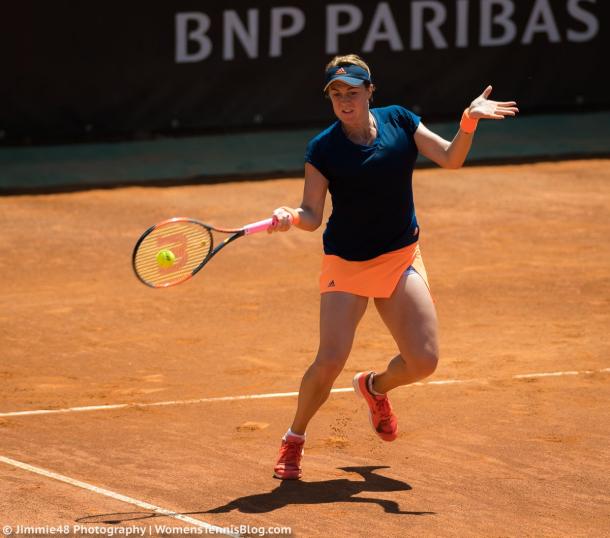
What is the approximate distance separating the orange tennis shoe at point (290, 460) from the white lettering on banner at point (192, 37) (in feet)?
31.8

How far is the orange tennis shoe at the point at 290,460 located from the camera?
22.9ft

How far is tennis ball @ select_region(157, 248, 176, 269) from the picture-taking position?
6762 mm

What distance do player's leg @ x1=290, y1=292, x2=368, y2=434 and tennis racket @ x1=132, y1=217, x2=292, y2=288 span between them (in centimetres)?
54

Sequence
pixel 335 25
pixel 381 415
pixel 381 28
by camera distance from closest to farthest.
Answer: pixel 381 415 < pixel 335 25 < pixel 381 28

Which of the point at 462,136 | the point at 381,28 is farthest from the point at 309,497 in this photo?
the point at 381,28

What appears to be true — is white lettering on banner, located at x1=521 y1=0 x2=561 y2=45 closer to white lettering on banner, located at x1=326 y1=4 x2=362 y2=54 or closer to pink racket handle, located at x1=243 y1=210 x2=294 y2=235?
white lettering on banner, located at x1=326 y1=4 x2=362 y2=54

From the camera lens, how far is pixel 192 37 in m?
16.0

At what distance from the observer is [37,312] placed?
419 inches

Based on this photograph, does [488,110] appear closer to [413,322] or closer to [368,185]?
[368,185]

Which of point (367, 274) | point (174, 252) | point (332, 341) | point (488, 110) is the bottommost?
point (332, 341)

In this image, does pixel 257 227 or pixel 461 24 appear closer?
pixel 257 227

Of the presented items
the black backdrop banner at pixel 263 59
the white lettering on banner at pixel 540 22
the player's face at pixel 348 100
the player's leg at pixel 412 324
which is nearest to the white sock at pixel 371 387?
the player's leg at pixel 412 324

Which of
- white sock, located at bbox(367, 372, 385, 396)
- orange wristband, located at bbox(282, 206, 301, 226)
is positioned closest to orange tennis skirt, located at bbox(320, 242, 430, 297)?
orange wristband, located at bbox(282, 206, 301, 226)

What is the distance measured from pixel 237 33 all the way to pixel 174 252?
31.9 feet
